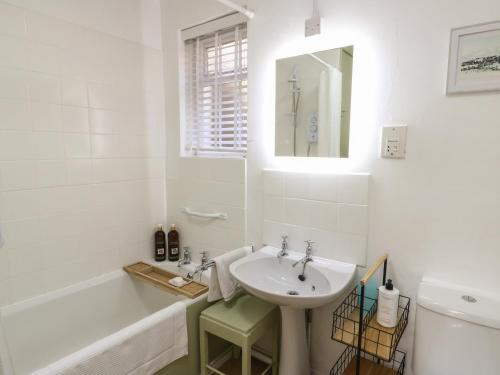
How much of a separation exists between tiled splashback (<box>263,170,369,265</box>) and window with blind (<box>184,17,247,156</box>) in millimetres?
447

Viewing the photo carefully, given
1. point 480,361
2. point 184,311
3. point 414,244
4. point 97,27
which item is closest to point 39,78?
point 97,27

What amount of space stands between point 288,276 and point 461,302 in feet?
2.52

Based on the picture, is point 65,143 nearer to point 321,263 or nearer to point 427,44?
point 321,263

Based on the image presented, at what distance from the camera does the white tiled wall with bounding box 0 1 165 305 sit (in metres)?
1.57

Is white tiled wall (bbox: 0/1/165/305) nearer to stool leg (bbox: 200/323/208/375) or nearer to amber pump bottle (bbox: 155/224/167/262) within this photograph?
amber pump bottle (bbox: 155/224/167/262)

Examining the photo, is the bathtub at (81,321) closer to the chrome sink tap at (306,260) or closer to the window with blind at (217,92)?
the chrome sink tap at (306,260)

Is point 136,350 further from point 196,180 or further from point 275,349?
point 196,180

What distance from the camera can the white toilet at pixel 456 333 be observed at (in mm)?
1070

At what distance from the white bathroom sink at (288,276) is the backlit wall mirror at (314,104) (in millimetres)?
555

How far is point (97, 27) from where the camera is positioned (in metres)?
1.85

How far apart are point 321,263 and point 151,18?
1959 millimetres

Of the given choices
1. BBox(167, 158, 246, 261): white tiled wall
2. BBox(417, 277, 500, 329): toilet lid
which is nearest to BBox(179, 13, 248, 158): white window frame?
BBox(167, 158, 246, 261): white tiled wall

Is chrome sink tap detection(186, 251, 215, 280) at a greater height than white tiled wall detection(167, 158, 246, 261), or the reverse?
white tiled wall detection(167, 158, 246, 261)

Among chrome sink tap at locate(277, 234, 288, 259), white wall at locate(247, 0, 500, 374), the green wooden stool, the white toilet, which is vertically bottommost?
the green wooden stool
